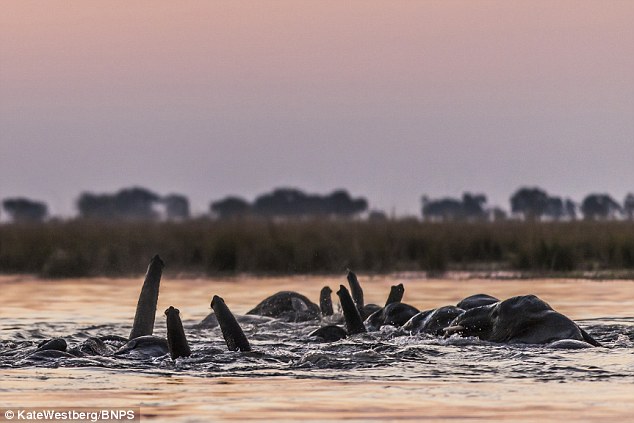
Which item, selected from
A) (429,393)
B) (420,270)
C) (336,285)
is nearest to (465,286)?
(336,285)

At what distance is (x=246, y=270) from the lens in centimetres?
3014

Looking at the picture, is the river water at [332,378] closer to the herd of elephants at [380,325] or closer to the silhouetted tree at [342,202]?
the herd of elephants at [380,325]

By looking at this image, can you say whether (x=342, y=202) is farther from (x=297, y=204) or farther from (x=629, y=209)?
(x=629, y=209)

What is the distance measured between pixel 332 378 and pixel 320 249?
1826cm

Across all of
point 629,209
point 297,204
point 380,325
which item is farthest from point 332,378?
point 297,204

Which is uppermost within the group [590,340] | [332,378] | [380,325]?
[380,325]

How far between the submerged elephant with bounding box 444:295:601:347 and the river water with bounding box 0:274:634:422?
35 cm

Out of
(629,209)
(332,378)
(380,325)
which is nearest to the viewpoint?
(332,378)

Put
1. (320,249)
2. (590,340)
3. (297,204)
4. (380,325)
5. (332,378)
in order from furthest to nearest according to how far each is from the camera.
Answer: (297,204) < (320,249) < (380,325) < (590,340) < (332,378)

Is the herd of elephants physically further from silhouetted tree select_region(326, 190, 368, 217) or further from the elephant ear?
silhouetted tree select_region(326, 190, 368, 217)

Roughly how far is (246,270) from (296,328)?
42.7 ft

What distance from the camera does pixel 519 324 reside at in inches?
575

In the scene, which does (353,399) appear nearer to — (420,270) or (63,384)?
(63,384)

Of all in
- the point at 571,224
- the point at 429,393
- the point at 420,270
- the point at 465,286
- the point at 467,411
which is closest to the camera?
the point at 467,411
